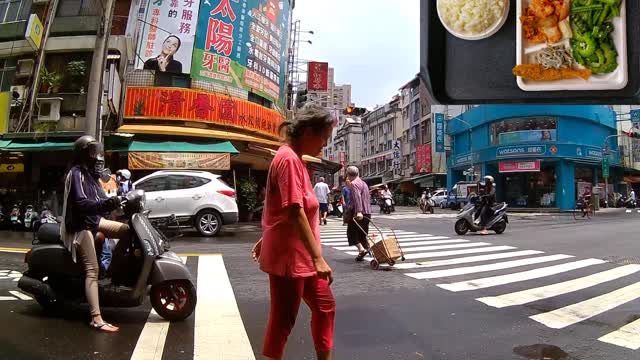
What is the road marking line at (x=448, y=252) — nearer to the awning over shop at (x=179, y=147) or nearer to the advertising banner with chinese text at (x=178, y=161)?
the advertising banner with chinese text at (x=178, y=161)

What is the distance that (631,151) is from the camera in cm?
4272

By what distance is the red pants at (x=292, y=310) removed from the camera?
2.69 m

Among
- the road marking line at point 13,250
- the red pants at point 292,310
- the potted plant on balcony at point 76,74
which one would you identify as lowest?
the road marking line at point 13,250

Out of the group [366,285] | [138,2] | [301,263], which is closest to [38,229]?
[301,263]

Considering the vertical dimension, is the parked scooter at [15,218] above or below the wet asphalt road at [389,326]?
above

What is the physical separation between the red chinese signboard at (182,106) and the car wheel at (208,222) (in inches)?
236

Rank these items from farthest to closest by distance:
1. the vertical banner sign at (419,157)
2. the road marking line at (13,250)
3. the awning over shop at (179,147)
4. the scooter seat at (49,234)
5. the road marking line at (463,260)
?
1. the vertical banner sign at (419,157)
2. the awning over shop at (179,147)
3. the road marking line at (13,250)
4. the road marking line at (463,260)
5. the scooter seat at (49,234)

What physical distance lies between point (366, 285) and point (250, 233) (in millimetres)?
7539

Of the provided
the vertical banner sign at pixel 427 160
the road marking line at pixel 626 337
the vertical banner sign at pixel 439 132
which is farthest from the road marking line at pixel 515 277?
the vertical banner sign at pixel 427 160

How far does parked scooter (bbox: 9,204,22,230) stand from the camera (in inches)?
534

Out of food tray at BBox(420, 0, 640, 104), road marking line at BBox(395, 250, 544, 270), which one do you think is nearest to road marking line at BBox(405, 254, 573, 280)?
road marking line at BBox(395, 250, 544, 270)

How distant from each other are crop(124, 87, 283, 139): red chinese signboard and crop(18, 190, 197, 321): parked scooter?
42.3ft

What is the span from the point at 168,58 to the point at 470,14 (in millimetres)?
16828

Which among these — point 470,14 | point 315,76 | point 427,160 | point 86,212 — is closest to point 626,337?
point 470,14
